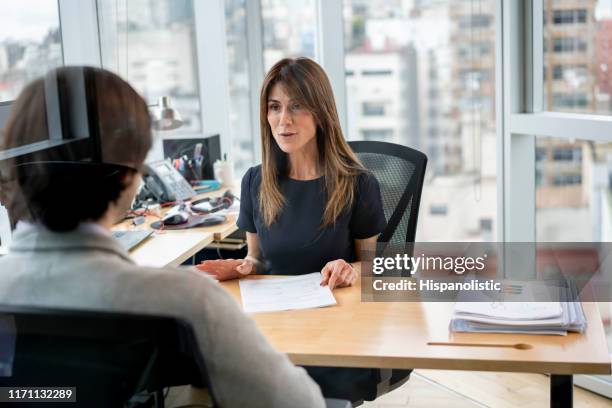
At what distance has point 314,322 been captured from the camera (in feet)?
5.32

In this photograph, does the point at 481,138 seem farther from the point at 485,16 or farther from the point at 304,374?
the point at 304,374

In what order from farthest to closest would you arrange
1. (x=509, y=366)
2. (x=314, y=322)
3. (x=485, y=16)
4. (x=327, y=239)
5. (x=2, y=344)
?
1. (x=485, y=16)
2. (x=327, y=239)
3. (x=314, y=322)
4. (x=509, y=366)
5. (x=2, y=344)

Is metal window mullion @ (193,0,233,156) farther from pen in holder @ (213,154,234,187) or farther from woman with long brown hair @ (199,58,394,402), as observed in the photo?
woman with long brown hair @ (199,58,394,402)

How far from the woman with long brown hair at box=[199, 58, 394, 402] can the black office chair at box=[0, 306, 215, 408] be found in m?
1.26

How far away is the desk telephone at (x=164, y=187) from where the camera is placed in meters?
2.87

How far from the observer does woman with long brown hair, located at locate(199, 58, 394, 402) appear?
2.19 meters

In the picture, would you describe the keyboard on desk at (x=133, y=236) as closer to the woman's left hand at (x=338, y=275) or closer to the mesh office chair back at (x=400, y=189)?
the woman's left hand at (x=338, y=275)

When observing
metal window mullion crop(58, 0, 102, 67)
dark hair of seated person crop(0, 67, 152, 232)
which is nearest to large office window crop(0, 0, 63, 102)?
metal window mullion crop(58, 0, 102, 67)

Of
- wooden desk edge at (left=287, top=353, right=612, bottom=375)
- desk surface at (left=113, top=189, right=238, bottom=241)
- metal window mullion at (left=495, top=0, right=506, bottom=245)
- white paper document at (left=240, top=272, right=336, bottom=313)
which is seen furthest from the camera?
metal window mullion at (left=495, top=0, right=506, bottom=245)

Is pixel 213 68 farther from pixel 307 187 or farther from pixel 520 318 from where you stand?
pixel 520 318

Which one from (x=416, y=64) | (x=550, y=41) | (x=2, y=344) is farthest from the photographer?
(x=416, y=64)

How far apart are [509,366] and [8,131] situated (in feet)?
3.07

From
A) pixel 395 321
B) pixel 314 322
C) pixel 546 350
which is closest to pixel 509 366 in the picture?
pixel 546 350

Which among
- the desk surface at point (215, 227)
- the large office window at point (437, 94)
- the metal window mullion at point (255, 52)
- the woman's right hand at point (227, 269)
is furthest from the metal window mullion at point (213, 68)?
the woman's right hand at point (227, 269)
